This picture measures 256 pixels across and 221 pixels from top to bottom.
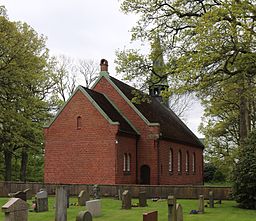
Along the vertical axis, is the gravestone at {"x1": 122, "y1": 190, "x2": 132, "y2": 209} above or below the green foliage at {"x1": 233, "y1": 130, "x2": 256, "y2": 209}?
below

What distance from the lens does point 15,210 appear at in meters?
12.5

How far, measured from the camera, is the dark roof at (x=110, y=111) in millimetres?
34625

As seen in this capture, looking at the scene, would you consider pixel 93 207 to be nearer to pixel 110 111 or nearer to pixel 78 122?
pixel 78 122

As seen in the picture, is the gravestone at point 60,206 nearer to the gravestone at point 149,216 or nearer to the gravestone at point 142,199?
the gravestone at point 149,216

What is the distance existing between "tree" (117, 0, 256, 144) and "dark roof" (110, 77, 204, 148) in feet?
35.1

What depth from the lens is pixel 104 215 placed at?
19.5 m

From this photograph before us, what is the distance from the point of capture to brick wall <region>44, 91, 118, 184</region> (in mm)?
33188

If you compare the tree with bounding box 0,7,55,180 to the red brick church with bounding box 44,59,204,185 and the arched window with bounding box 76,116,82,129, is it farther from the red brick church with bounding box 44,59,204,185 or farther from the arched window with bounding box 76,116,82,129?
the arched window with bounding box 76,116,82,129

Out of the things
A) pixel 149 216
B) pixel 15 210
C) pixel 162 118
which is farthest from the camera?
pixel 162 118

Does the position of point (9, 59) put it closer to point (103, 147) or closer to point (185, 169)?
point (103, 147)

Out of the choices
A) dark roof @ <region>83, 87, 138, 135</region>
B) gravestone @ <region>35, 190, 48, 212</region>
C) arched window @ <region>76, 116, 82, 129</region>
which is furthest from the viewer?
dark roof @ <region>83, 87, 138, 135</region>

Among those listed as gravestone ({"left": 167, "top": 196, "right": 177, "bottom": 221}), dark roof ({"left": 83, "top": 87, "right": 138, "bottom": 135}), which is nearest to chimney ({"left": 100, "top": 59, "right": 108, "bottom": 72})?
dark roof ({"left": 83, "top": 87, "right": 138, "bottom": 135})

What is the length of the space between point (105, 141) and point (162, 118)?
11.5 m

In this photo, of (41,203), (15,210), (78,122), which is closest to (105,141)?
(78,122)
